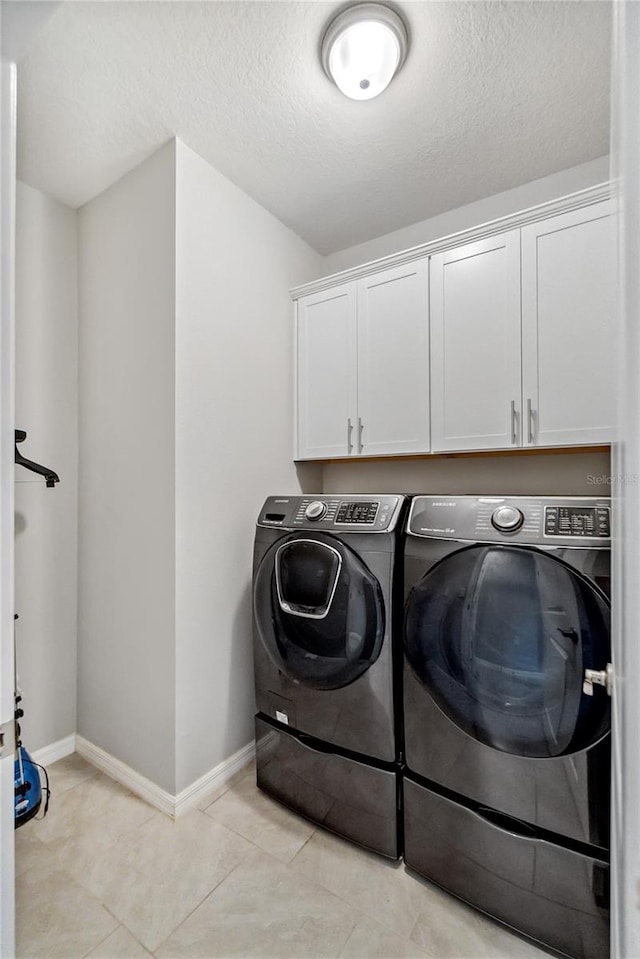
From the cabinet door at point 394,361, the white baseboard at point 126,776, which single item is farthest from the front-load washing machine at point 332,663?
the cabinet door at point 394,361

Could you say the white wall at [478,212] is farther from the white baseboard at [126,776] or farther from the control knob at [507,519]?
the white baseboard at [126,776]

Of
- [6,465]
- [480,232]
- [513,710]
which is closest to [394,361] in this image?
[480,232]

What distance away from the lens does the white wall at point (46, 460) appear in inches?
76.4

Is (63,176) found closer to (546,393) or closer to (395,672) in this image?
(546,393)

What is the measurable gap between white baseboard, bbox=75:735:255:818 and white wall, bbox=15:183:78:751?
8.2 inches

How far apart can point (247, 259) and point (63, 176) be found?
2.88 ft

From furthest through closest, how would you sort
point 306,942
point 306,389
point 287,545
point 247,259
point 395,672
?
point 306,389, point 247,259, point 287,545, point 395,672, point 306,942

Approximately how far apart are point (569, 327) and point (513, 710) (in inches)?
52.3

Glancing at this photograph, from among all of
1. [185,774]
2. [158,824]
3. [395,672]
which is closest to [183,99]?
[395,672]

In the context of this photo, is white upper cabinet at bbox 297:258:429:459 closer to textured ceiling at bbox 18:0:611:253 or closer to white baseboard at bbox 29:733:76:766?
textured ceiling at bbox 18:0:611:253

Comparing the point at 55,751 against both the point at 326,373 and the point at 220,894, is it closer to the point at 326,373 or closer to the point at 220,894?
the point at 220,894

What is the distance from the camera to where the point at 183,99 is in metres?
1.54

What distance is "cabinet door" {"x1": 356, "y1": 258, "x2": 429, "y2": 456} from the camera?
1912 millimetres

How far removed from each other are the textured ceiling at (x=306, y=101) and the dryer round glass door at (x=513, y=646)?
1.60m
